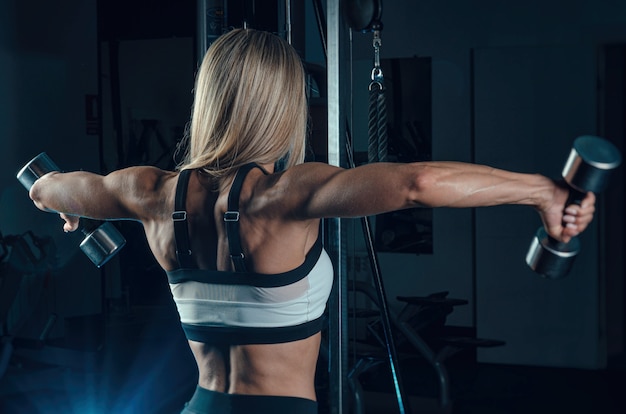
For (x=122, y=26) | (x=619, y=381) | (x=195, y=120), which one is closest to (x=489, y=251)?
(x=619, y=381)

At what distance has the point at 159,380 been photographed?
4918 mm

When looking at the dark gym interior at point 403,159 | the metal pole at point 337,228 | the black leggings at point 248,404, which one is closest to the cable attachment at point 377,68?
the metal pole at point 337,228

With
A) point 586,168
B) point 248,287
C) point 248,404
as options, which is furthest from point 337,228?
point 586,168

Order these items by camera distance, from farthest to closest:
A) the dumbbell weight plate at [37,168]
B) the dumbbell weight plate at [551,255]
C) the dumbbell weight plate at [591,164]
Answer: the dumbbell weight plate at [37,168]
the dumbbell weight plate at [551,255]
the dumbbell weight plate at [591,164]

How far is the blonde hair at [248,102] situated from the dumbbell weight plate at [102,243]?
46 centimetres

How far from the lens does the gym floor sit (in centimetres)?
436

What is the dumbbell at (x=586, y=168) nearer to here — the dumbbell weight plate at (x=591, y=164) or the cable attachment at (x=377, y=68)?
the dumbbell weight plate at (x=591, y=164)

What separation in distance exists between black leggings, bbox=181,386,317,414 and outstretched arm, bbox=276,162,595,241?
0.44 meters

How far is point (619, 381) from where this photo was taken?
4.93 metres

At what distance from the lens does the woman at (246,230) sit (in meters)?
1.33

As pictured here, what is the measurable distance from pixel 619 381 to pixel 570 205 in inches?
169

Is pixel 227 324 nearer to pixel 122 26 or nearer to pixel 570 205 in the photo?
pixel 570 205

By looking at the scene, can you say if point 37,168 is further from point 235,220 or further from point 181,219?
point 235,220

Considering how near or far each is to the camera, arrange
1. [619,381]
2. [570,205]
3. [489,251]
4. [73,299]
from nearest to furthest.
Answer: [570,205] → [619,381] → [489,251] → [73,299]
